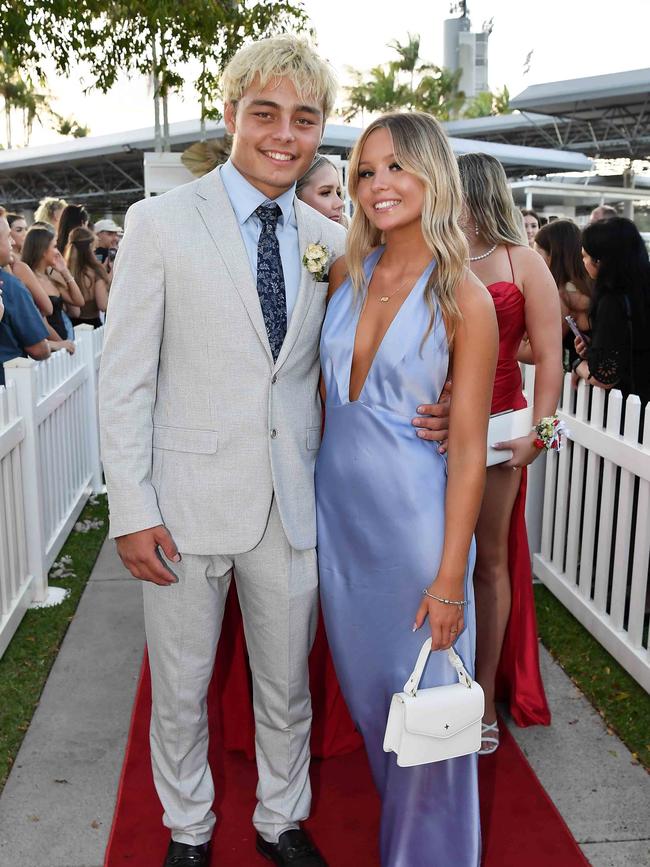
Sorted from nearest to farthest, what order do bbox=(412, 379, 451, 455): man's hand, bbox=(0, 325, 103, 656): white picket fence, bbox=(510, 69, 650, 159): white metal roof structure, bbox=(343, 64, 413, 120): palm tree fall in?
bbox=(412, 379, 451, 455): man's hand, bbox=(0, 325, 103, 656): white picket fence, bbox=(510, 69, 650, 159): white metal roof structure, bbox=(343, 64, 413, 120): palm tree

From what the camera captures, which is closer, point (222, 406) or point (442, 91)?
point (222, 406)

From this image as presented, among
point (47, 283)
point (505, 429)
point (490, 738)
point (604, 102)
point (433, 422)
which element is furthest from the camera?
point (604, 102)

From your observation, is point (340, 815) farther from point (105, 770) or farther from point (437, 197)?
point (437, 197)

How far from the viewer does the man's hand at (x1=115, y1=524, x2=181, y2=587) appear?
96.9 inches

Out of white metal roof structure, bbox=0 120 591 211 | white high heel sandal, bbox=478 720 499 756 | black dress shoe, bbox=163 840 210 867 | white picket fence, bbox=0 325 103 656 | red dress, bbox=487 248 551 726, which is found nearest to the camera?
black dress shoe, bbox=163 840 210 867

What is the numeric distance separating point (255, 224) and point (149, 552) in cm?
98

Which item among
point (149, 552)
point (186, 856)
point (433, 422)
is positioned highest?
point (433, 422)

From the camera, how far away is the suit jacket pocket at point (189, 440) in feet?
8.07

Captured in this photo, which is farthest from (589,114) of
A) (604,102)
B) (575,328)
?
(575,328)

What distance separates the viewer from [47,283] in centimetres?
770

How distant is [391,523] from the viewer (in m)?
2.43

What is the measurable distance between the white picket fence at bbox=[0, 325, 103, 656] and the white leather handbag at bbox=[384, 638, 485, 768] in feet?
8.78

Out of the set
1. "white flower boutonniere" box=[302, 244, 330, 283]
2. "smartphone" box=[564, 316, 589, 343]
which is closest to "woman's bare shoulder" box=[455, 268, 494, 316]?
"white flower boutonniere" box=[302, 244, 330, 283]

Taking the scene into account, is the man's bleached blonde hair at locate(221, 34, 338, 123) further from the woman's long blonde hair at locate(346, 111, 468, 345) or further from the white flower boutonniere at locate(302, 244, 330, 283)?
the white flower boutonniere at locate(302, 244, 330, 283)
